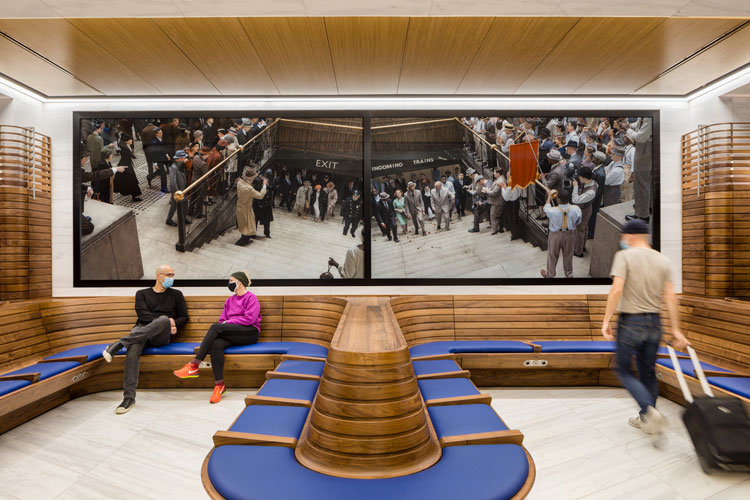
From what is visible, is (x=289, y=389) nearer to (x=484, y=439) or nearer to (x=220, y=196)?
(x=484, y=439)

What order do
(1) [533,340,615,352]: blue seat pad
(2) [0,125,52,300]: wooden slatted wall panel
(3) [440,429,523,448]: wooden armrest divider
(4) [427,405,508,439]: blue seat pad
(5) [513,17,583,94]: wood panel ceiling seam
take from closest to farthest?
1. (3) [440,429,523,448]: wooden armrest divider
2. (4) [427,405,508,439]: blue seat pad
3. (5) [513,17,583,94]: wood panel ceiling seam
4. (1) [533,340,615,352]: blue seat pad
5. (2) [0,125,52,300]: wooden slatted wall panel

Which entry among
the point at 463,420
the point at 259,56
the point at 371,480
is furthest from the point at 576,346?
the point at 259,56

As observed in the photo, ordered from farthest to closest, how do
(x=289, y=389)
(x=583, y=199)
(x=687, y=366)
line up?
(x=583, y=199)
(x=687, y=366)
(x=289, y=389)

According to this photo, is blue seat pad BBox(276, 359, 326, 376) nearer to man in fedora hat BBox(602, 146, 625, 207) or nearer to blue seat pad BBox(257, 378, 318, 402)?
blue seat pad BBox(257, 378, 318, 402)

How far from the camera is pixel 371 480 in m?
1.56

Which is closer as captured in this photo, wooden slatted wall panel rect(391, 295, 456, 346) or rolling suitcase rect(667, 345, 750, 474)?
rolling suitcase rect(667, 345, 750, 474)

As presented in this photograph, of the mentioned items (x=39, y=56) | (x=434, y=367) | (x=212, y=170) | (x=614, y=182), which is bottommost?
(x=434, y=367)

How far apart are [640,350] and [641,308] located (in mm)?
333

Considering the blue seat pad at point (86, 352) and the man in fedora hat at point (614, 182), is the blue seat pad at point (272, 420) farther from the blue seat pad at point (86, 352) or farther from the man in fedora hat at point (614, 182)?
the man in fedora hat at point (614, 182)

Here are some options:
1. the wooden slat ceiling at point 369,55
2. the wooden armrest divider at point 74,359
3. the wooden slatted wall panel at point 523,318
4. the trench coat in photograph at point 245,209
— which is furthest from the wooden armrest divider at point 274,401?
the wooden slat ceiling at point 369,55

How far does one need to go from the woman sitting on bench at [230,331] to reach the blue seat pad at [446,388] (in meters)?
2.20

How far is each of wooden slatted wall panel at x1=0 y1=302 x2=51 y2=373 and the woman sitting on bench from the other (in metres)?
1.50

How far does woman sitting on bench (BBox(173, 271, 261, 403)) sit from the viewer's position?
12.7ft

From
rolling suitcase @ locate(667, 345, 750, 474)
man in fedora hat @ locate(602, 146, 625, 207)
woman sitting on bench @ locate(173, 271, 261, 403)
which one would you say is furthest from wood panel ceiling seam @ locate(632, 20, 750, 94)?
woman sitting on bench @ locate(173, 271, 261, 403)
